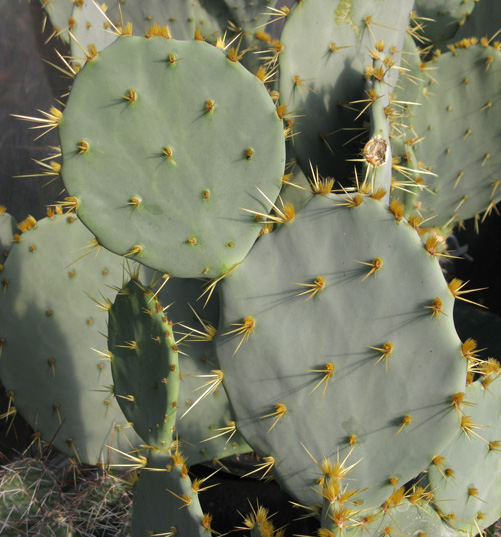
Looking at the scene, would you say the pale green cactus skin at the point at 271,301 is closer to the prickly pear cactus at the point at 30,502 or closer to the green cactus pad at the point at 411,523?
the green cactus pad at the point at 411,523

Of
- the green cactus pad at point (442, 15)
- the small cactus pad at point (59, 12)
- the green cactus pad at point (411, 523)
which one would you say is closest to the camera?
the green cactus pad at point (411, 523)

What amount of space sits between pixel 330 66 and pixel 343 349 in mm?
652

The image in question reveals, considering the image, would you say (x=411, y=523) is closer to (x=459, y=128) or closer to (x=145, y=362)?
(x=145, y=362)

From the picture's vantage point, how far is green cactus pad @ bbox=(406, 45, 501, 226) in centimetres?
167

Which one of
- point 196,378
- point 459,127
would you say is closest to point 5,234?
point 196,378

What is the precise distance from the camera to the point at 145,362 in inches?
39.8

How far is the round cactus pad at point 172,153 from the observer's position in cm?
89

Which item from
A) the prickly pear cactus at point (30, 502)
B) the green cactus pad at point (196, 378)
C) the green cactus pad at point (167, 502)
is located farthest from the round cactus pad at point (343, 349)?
the prickly pear cactus at point (30, 502)

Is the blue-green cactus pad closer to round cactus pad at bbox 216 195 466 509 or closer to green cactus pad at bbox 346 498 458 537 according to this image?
round cactus pad at bbox 216 195 466 509

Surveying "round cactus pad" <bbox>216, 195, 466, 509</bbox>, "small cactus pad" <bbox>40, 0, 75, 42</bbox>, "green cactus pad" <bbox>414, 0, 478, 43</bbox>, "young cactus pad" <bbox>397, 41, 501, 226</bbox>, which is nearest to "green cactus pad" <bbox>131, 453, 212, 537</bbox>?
"round cactus pad" <bbox>216, 195, 466, 509</bbox>

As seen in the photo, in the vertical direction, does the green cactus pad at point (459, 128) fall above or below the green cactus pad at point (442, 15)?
below

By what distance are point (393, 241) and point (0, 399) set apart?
1.29m

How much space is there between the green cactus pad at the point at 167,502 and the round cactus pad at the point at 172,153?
0.33 m

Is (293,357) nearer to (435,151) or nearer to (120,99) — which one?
(120,99)
